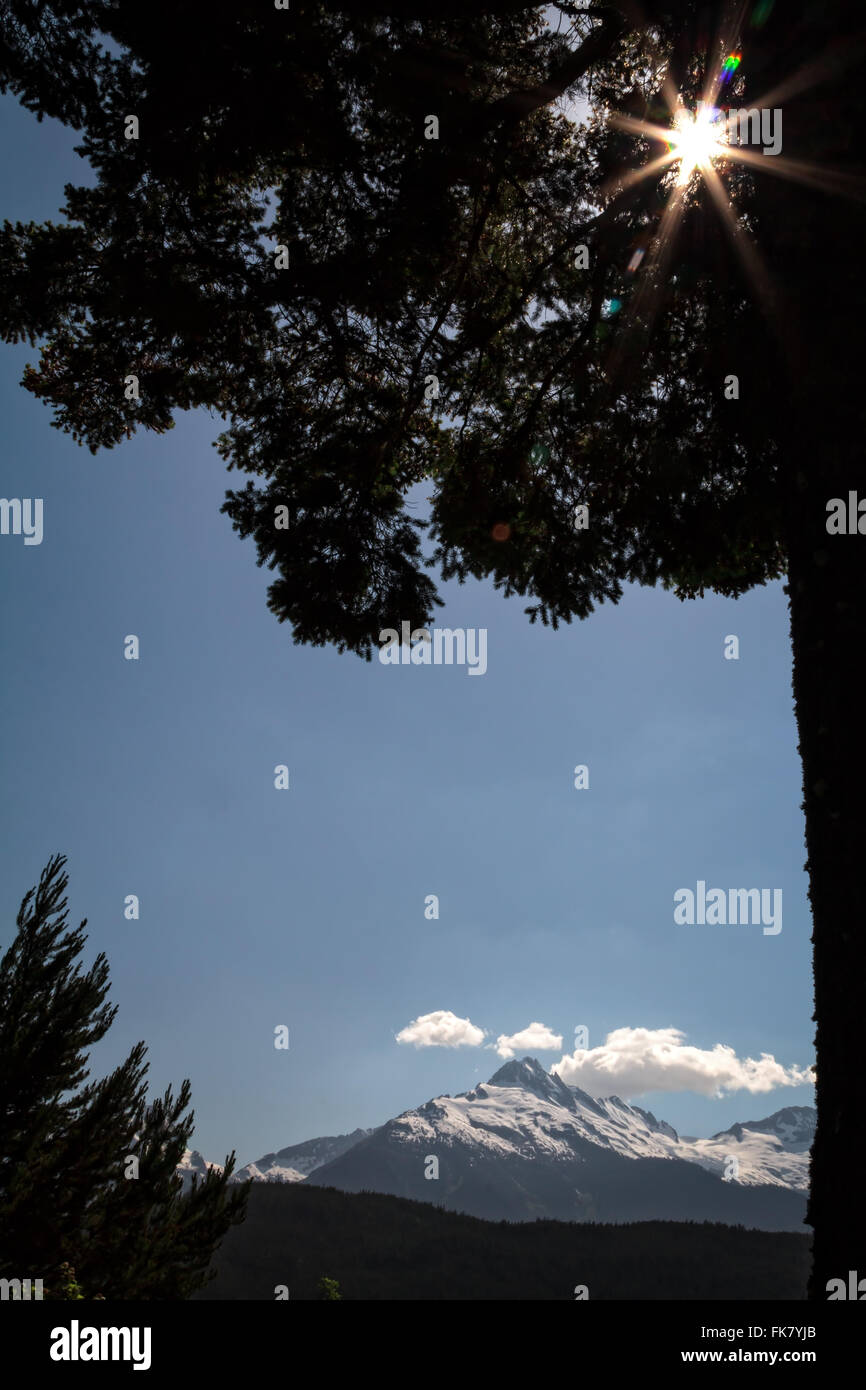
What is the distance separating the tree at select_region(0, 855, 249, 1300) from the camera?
1029 cm

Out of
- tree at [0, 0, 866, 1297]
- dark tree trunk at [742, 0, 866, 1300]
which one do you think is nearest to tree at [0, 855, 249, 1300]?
tree at [0, 0, 866, 1297]

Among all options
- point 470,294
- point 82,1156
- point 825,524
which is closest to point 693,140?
point 470,294

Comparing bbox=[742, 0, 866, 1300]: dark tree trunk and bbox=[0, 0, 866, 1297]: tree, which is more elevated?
bbox=[0, 0, 866, 1297]: tree

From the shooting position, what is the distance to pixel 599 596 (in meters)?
8.71

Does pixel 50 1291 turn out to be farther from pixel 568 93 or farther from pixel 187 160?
pixel 568 93

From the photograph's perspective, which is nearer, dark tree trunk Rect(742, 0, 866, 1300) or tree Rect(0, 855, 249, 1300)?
dark tree trunk Rect(742, 0, 866, 1300)

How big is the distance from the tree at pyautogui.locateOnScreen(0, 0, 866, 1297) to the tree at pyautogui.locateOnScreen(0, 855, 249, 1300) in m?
8.02

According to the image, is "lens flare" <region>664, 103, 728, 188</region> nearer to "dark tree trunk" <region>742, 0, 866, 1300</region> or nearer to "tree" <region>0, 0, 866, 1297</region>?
"tree" <region>0, 0, 866, 1297</region>

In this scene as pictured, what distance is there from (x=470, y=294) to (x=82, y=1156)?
1328cm

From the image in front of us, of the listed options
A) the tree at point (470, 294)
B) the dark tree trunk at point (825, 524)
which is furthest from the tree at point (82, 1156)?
the dark tree trunk at point (825, 524)

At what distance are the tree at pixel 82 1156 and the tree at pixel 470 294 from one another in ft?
26.3

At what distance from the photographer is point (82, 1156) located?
11266 mm

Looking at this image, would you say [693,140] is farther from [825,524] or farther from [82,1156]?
[82,1156]

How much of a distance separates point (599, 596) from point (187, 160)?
19.2 feet
